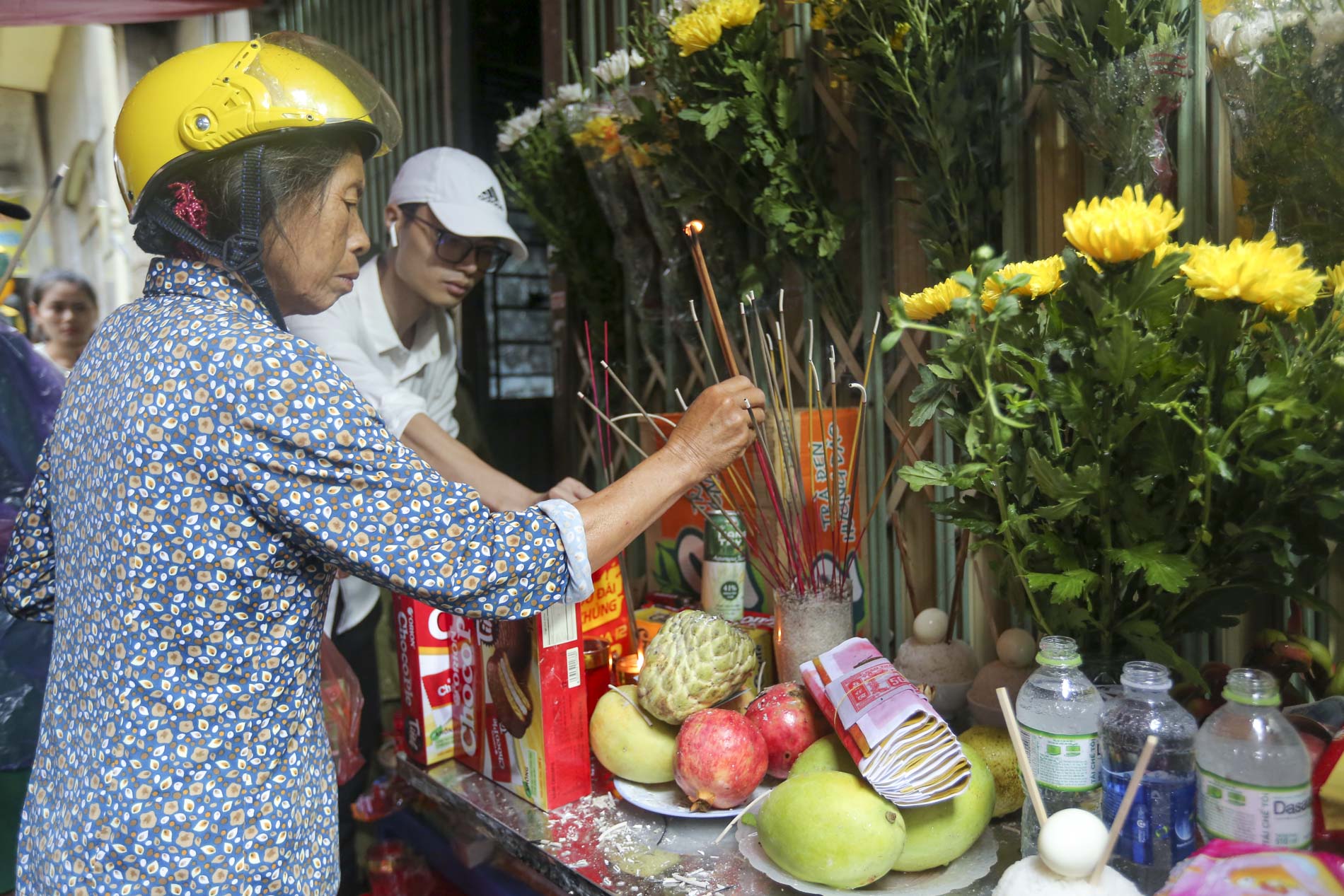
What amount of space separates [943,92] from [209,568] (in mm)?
1252

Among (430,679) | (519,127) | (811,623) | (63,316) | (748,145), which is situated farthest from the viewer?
(63,316)

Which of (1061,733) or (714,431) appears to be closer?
(1061,733)

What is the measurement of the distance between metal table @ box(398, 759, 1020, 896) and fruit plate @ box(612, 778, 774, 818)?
0.07 feet

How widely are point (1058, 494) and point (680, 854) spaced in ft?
2.18

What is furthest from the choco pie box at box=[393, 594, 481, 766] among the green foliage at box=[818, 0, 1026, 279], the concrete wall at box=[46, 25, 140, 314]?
the concrete wall at box=[46, 25, 140, 314]

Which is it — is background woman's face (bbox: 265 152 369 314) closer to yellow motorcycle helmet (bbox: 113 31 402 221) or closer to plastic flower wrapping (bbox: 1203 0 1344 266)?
yellow motorcycle helmet (bbox: 113 31 402 221)

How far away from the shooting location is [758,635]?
5.35 feet

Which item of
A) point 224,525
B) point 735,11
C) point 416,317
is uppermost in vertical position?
point 735,11

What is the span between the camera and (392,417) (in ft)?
6.48

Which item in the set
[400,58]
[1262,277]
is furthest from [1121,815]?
[400,58]

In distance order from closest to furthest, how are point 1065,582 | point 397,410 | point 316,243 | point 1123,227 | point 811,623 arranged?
point 1123,227 < point 1065,582 < point 316,243 < point 811,623 < point 397,410

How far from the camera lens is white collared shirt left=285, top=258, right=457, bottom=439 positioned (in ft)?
6.63

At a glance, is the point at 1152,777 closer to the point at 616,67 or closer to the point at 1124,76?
the point at 1124,76

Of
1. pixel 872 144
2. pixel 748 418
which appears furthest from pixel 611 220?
pixel 748 418
